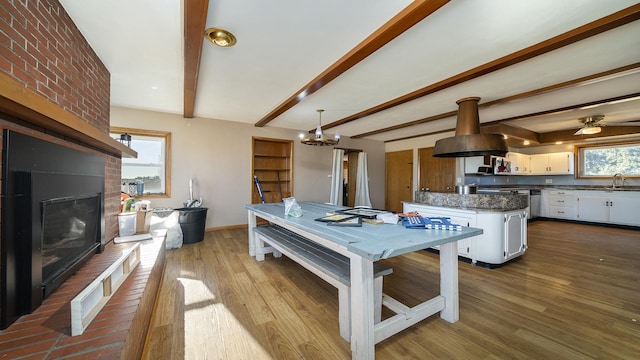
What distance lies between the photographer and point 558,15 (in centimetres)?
164

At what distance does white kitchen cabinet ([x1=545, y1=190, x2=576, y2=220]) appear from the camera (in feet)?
17.9

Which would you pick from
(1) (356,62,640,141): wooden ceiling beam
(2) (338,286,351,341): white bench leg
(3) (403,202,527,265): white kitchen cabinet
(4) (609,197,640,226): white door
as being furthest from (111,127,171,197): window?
(4) (609,197,640,226): white door

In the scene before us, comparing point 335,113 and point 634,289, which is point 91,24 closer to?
point 335,113

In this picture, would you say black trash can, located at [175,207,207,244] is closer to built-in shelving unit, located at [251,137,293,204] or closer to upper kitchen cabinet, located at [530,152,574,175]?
built-in shelving unit, located at [251,137,293,204]

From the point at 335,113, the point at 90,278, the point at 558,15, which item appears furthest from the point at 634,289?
the point at 90,278

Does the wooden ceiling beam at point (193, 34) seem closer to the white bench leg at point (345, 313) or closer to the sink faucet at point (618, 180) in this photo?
the white bench leg at point (345, 313)

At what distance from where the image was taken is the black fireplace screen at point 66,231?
1306 millimetres

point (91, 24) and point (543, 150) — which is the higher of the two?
point (91, 24)

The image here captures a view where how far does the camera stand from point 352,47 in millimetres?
2084

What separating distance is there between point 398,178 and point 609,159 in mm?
4647

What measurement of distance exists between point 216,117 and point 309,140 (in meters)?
2.04

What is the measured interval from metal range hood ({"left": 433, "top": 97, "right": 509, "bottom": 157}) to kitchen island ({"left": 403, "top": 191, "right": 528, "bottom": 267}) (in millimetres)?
576

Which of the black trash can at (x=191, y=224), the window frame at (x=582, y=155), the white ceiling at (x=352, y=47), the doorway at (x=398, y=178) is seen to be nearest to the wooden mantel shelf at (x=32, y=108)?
the white ceiling at (x=352, y=47)

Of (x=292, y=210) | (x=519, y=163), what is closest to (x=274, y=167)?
(x=292, y=210)
